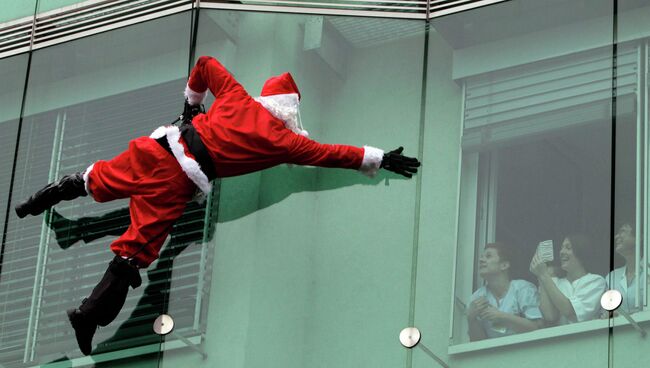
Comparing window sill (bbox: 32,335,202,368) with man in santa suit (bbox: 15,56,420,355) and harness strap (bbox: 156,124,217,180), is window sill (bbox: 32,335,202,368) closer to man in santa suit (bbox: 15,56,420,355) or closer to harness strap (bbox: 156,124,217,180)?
man in santa suit (bbox: 15,56,420,355)

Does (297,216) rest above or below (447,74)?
below

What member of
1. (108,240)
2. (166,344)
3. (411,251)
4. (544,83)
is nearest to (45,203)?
(108,240)

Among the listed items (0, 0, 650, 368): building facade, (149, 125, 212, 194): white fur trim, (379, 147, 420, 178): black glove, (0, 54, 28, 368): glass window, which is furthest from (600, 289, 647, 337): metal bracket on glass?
(0, 54, 28, 368): glass window

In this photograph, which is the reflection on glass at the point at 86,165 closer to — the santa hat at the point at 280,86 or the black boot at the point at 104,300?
the black boot at the point at 104,300

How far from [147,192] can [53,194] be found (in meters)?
0.54

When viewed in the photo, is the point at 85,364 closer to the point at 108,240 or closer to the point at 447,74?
the point at 108,240

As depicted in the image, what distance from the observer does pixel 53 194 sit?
7.75 m

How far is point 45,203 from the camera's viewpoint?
779 centimetres

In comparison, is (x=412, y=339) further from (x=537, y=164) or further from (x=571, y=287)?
(x=537, y=164)

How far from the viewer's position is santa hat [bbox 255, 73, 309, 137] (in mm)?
7508

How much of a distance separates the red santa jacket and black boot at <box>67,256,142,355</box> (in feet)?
1.58

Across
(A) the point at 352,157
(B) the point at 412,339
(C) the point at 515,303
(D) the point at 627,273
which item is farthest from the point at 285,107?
(D) the point at 627,273

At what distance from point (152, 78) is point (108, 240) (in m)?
0.83

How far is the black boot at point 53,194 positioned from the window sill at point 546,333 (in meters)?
1.85
